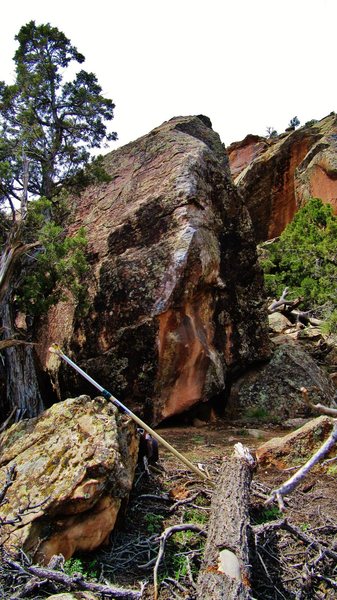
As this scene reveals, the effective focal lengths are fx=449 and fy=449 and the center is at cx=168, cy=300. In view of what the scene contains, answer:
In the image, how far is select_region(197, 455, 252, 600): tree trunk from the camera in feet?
8.98

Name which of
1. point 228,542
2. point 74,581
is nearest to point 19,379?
point 74,581

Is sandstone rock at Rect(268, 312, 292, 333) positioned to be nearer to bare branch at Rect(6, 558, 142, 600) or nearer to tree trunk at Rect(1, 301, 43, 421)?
tree trunk at Rect(1, 301, 43, 421)

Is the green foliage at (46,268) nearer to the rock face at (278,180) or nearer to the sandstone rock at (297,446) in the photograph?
the sandstone rock at (297,446)

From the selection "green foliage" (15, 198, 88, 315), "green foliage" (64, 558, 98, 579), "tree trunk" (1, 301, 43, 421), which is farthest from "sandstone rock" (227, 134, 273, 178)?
"green foliage" (64, 558, 98, 579)

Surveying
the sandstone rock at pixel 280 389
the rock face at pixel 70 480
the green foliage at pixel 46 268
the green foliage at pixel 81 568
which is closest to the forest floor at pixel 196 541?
the green foliage at pixel 81 568

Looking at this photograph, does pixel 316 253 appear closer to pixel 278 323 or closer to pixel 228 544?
pixel 278 323

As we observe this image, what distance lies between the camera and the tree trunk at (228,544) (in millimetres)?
2736

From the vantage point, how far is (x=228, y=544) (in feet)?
10.3

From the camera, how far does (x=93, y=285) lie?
8484 mm

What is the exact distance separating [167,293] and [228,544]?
16.4 feet

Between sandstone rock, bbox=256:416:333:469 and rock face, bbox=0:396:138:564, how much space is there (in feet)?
6.29

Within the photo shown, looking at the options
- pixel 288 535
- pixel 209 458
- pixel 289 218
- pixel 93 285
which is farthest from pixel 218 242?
pixel 289 218

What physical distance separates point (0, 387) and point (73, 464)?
4612 millimetres

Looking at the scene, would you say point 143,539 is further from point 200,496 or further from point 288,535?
point 288,535
